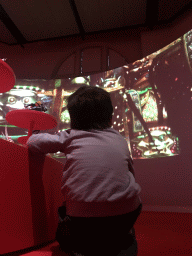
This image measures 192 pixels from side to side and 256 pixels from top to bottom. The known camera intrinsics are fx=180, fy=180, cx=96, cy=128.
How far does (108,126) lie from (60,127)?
167 centimetres

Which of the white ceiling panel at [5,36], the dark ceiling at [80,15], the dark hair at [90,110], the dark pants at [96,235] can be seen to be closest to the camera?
the dark pants at [96,235]


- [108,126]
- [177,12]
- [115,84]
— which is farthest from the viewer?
[177,12]

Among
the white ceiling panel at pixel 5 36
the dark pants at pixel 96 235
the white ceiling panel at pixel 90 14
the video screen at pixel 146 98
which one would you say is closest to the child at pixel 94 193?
the dark pants at pixel 96 235

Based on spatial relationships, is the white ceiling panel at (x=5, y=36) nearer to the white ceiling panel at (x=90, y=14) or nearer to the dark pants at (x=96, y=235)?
the white ceiling panel at (x=90, y=14)

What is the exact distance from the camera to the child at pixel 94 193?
0.43 meters

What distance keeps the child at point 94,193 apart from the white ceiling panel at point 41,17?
95.2 inches

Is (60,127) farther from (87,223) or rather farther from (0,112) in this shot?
(87,223)

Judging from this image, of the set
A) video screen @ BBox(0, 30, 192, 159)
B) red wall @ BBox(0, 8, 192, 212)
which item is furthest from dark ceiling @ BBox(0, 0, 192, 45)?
video screen @ BBox(0, 30, 192, 159)

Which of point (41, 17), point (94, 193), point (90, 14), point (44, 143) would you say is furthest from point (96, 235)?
point (41, 17)

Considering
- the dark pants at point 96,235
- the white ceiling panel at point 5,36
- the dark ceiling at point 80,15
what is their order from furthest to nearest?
the white ceiling panel at point 5,36 → the dark ceiling at point 80,15 → the dark pants at point 96,235

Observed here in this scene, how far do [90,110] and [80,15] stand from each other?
7.75 ft

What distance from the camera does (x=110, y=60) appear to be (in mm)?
2607

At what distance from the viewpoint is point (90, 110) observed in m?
0.54

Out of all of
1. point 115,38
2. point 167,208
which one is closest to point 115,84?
point 115,38
